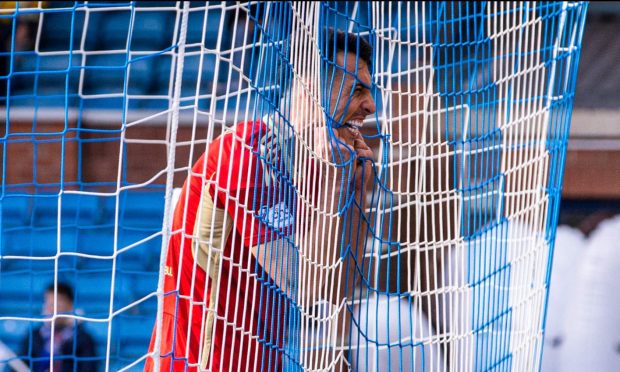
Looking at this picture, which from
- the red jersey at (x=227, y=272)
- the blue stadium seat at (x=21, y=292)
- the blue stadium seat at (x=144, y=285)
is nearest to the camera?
the red jersey at (x=227, y=272)

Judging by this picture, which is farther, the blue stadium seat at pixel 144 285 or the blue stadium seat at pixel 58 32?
the blue stadium seat at pixel 58 32

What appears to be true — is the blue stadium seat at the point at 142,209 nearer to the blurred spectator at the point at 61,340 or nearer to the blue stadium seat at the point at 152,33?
the blurred spectator at the point at 61,340

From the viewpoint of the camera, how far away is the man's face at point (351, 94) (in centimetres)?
118

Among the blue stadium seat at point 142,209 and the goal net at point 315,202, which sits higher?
the goal net at point 315,202

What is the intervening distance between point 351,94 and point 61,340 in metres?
1.83

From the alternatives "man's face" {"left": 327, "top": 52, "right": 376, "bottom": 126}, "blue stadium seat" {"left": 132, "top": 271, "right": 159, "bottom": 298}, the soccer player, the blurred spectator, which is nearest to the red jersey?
the soccer player

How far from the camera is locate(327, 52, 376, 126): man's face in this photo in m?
1.18

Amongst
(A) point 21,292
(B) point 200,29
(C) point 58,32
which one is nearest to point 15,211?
(A) point 21,292

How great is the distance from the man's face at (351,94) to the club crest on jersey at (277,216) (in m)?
0.16

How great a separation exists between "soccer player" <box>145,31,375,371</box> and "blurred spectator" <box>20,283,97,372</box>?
1483mm

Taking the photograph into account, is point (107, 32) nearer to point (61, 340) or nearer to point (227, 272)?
point (61, 340)

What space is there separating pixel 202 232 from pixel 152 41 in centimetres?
210

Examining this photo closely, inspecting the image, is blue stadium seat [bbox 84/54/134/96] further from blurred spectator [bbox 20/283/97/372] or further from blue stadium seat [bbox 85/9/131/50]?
blurred spectator [bbox 20/283/97/372]

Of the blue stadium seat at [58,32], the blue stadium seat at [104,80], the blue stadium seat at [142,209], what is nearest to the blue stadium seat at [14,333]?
the blue stadium seat at [142,209]
